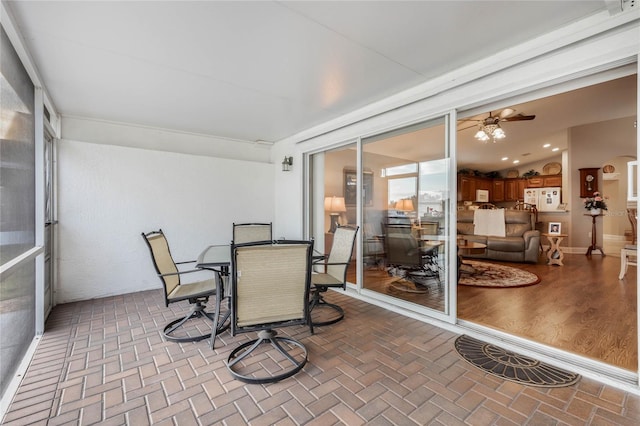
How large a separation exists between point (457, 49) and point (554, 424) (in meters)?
2.61

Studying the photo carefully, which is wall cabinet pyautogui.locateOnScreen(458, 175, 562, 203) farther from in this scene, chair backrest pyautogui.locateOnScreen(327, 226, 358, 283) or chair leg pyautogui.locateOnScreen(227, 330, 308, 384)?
chair leg pyautogui.locateOnScreen(227, 330, 308, 384)

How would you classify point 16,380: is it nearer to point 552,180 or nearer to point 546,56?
point 546,56

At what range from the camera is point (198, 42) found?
7.11 ft

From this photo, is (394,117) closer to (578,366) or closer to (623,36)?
(623,36)

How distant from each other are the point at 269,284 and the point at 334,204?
2738 millimetres

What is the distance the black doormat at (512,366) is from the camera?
189cm

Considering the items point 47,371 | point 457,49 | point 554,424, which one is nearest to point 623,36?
point 457,49

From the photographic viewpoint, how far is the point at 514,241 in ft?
19.5

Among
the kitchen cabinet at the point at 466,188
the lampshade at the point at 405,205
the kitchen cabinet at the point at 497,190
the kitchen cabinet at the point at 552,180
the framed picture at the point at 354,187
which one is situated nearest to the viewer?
the lampshade at the point at 405,205

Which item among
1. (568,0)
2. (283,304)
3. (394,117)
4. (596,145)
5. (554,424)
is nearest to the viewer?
(554,424)

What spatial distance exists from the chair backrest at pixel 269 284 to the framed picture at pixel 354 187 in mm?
1942

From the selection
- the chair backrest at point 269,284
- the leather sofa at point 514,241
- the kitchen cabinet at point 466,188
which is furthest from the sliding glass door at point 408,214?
the kitchen cabinet at point 466,188

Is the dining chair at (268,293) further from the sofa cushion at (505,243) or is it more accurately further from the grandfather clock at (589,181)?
the grandfather clock at (589,181)

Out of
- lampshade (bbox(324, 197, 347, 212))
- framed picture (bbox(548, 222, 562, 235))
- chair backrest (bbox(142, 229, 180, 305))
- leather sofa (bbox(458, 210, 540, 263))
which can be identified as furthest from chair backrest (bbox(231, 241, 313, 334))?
framed picture (bbox(548, 222, 562, 235))
